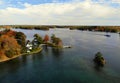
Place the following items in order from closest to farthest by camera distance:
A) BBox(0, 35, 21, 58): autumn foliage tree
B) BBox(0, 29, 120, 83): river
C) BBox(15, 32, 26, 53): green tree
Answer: BBox(0, 29, 120, 83): river
BBox(0, 35, 21, 58): autumn foliage tree
BBox(15, 32, 26, 53): green tree

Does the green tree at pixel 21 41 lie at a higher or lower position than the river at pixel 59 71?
higher

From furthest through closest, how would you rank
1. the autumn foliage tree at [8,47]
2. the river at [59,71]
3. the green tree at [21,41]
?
the green tree at [21,41], the autumn foliage tree at [8,47], the river at [59,71]

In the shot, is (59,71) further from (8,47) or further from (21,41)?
(21,41)

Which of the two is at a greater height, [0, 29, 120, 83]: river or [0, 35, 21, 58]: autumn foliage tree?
[0, 35, 21, 58]: autumn foliage tree

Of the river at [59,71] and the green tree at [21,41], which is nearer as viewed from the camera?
the river at [59,71]

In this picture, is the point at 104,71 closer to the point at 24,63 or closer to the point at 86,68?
the point at 86,68

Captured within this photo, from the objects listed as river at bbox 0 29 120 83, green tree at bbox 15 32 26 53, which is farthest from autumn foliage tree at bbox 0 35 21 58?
green tree at bbox 15 32 26 53

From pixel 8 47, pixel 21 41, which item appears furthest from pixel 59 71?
pixel 21 41

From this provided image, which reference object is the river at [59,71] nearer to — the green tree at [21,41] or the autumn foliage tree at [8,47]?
the autumn foliage tree at [8,47]

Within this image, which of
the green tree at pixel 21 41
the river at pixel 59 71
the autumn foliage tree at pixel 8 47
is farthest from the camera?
the green tree at pixel 21 41

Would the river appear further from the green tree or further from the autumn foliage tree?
the green tree

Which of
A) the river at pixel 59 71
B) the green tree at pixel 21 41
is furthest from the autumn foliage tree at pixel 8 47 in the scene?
the green tree at pixel 21 41
